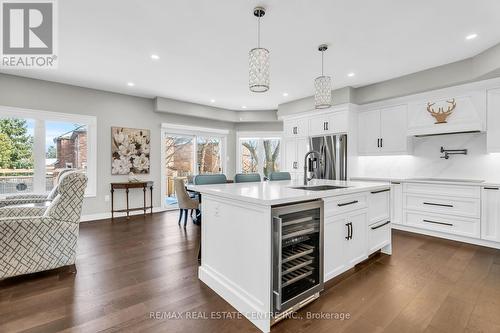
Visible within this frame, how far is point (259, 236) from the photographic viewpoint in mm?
1674

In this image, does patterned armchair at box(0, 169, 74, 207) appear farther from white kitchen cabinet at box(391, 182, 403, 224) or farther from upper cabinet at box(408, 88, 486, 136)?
upper cabinet at box(408, 88, 486, 136)

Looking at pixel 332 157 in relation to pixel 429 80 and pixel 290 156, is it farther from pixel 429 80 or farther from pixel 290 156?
pixel 429 80

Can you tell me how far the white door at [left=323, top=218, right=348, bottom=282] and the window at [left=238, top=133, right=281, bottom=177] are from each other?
4.84m

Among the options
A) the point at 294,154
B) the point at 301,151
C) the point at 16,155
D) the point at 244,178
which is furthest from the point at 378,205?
the point at 16,155

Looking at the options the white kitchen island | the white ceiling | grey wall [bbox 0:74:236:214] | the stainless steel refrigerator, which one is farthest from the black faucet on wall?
grey wall [bbox 0:74:236:214]

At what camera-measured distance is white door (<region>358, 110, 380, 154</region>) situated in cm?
461

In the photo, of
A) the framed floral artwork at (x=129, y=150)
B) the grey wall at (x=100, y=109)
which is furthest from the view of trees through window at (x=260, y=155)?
the framed floral artwork at (x=129, y=150)

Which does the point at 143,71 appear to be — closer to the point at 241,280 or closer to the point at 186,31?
the point at 186,31

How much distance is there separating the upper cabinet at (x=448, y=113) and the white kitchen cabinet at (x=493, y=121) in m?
0.07

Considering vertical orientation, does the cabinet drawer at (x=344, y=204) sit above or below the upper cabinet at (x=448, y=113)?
below

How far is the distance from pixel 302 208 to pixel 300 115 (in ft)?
13.8

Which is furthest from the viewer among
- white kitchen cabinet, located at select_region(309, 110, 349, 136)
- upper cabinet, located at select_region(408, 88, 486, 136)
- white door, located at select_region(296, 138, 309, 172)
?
white door, located at select_region(296, 138, 309, 172)

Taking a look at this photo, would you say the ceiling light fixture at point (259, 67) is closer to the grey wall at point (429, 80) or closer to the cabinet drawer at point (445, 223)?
the grey wall at point (429, 80)

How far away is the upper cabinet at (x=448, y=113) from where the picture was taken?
11.5 feet
